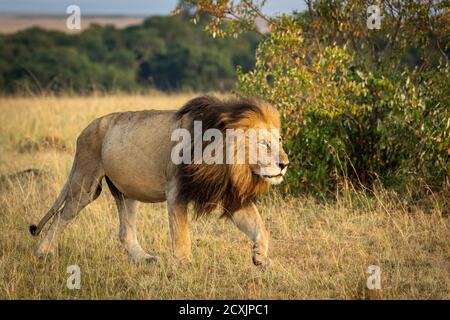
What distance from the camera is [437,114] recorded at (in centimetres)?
735

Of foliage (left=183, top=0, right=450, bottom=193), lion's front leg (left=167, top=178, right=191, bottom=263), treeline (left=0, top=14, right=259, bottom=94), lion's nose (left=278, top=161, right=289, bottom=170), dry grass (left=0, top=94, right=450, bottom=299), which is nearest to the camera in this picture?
dry grass (left=0, top=94, right=450, bottom=299)

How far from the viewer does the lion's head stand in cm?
548

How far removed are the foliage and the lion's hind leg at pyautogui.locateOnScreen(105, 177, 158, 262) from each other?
1.91m

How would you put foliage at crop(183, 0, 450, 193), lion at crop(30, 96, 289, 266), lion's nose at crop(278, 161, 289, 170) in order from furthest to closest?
foliage at crop(183, 0, 450, 193) < lion at crop(30, 96, 289, 266) < lion's nose at crop(278, 161, 289, 170)

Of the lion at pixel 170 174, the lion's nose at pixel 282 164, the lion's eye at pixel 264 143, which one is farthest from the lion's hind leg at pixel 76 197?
the lion's nose at pixel 282 164

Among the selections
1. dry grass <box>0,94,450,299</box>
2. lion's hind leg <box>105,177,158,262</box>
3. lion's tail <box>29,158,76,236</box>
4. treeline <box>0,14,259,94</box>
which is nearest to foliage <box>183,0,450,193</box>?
dry grass <box>0,94,450,299</box>

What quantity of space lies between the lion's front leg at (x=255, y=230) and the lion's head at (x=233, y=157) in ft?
0.27

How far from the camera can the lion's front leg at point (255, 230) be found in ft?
18.4

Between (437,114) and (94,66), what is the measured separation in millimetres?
23999

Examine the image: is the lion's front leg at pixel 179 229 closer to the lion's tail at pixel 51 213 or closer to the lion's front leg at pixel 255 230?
the lion's front leg at pixel 255 230

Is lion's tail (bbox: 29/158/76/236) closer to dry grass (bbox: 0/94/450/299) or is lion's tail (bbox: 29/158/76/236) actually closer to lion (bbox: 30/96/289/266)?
lion (bbox: 30/96/289/266)

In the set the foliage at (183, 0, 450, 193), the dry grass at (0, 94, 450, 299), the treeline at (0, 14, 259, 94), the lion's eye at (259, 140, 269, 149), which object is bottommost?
the dry grass at (0, 94, 450, 299)

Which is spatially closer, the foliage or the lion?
the lion
